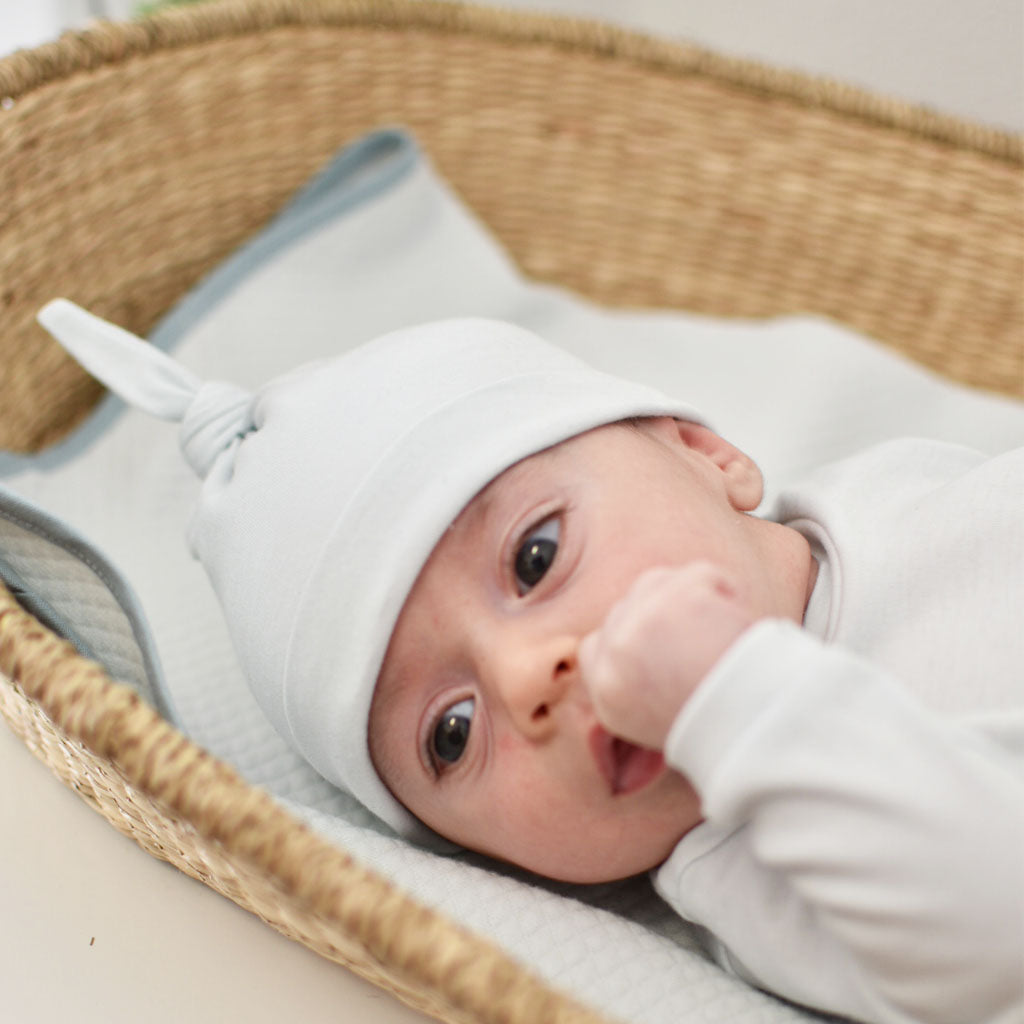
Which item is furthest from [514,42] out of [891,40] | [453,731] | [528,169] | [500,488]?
[453,731]

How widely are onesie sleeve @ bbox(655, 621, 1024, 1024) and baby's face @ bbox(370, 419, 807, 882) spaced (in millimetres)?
105

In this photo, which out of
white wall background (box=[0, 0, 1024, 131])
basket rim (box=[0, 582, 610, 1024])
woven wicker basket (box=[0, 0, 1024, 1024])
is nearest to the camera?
basket rim (box=[0, 582, 610, 1024])

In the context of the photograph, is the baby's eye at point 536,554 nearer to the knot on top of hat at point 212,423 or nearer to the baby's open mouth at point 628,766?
the baby's open mouth at point 628,766

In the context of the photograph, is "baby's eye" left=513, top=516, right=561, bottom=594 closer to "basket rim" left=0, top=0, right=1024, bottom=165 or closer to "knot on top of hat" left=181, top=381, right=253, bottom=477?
"knot on top of hat" left=181, top=381, right=253, bottom=477

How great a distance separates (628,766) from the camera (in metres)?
0.67

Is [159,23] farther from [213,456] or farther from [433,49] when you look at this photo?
[213,456]

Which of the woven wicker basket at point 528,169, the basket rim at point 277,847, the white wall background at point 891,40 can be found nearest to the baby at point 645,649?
the basket rim at point 277,847

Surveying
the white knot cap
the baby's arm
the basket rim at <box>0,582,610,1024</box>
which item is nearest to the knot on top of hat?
the white knot cap

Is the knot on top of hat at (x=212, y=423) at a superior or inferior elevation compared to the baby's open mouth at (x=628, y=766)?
superior

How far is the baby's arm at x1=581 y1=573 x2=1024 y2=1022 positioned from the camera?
20.8 inches

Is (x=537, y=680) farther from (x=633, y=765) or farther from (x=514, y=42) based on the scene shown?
(x=514, y=42)

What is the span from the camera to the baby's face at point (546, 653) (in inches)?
25.7

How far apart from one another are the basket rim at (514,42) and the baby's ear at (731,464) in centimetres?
62

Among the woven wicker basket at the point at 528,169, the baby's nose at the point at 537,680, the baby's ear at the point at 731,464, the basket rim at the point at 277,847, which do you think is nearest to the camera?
the basket rim at the point at 277,847
